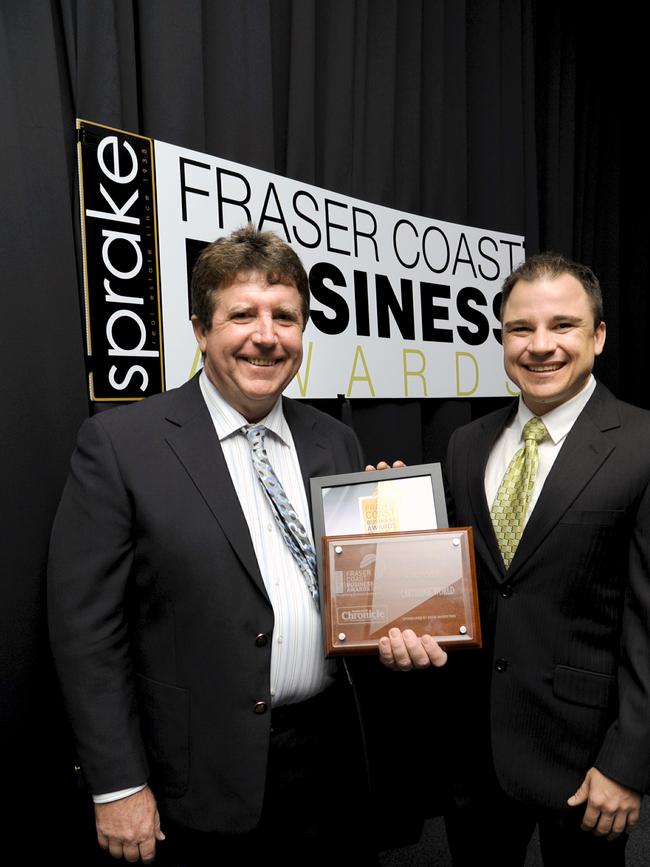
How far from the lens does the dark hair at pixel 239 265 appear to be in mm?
1231

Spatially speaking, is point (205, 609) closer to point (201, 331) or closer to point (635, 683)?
point (201, 331)

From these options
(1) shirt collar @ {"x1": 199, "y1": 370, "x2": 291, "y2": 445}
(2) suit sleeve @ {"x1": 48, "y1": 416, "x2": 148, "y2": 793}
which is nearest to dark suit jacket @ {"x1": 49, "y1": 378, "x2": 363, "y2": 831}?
(2) suit sleeve @ {"x1": 48, "y1": 416, "x2": 148, "y2": 793}

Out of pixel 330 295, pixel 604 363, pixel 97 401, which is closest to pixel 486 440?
pixel 330 295

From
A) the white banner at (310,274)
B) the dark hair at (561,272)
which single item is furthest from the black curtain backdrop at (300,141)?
the dark hair at (561,272)

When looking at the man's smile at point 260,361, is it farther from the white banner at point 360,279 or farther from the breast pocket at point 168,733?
the breast pocket at point 168,733

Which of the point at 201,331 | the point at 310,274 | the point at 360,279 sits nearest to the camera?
the point at 201,331

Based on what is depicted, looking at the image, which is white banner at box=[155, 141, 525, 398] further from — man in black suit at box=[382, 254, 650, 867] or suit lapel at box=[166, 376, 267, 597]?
man in black suit at box=[382, 254, 650, 867]

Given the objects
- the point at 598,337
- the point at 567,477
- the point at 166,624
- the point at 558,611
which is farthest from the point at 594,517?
Answer: the point at 166,624

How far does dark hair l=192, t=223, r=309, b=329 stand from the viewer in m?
1.23

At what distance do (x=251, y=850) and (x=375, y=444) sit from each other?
4.30 feet

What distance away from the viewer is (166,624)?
1.14 meters

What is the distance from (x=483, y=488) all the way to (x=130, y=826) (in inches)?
35.6

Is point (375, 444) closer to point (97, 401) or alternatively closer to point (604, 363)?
point (97, 401)

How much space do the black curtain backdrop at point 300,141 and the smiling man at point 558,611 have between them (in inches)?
34.9
